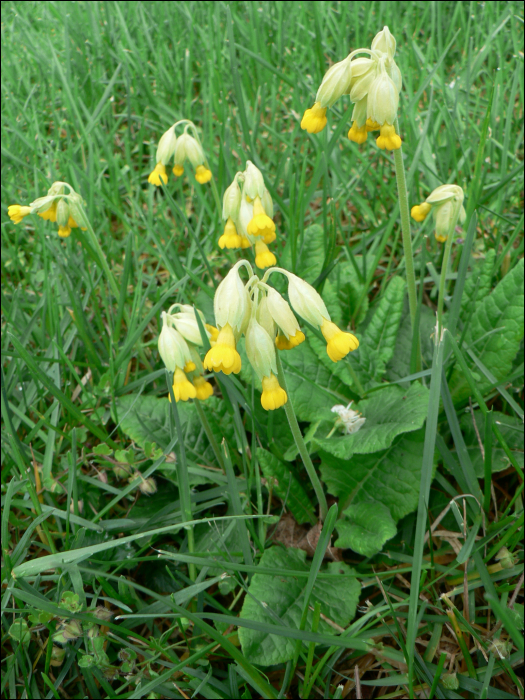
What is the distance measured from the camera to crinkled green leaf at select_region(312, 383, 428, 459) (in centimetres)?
178

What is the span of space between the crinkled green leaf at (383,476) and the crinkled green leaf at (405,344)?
473mm

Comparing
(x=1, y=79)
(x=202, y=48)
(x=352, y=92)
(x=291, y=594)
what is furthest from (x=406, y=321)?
(x=1, y=79)

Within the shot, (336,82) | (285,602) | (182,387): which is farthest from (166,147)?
(285,602)

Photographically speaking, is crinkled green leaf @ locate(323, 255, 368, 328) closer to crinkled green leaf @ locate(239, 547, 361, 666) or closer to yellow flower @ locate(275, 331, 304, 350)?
yellow flower @ locate(275, 331, 304, 350)

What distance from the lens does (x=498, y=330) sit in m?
2.05

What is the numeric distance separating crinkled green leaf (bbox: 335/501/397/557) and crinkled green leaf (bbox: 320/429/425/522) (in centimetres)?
5

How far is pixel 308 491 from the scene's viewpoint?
219 centimetres

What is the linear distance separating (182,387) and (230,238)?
0.76 meters

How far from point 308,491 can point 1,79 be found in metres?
4.39

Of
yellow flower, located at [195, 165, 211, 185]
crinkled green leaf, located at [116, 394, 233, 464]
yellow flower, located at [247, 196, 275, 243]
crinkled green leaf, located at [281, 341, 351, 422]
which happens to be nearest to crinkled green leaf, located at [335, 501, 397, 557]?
crinkled green leaf, located at [281, 341, 351, 422]

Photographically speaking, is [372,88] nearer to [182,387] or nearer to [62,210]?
[182,387]

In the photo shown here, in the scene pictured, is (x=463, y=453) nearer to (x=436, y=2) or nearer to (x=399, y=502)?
(x=399, y=502)

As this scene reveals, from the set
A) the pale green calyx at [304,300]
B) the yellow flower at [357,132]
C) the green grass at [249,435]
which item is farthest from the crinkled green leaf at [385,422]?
the yellow flower at [357,132]

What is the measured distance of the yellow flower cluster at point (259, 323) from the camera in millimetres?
1437
